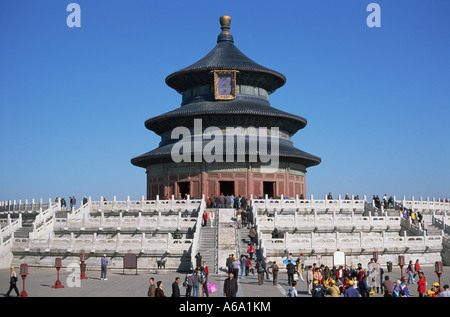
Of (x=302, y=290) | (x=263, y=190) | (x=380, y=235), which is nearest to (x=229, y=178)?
(x=263, y=190)

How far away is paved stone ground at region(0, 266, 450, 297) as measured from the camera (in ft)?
80.1

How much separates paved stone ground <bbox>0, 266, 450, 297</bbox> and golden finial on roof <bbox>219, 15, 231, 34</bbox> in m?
39.8

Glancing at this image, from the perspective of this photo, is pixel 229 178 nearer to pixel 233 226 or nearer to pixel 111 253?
pixel 233 226

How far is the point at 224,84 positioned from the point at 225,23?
12.9m

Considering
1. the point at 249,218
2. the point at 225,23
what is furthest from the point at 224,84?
the point at 249,218

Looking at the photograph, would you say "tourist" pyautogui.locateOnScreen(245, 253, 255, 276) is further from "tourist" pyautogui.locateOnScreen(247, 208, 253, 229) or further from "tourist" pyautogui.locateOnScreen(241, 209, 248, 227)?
"tourist" pyautogui.locateOnScreen(241, 209, 248, 227)

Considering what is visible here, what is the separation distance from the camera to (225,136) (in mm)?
53906

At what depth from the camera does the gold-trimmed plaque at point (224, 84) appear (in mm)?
56375

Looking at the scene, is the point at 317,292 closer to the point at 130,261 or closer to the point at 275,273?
the point at 275,273

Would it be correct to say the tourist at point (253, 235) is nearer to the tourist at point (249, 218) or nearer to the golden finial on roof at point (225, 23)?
the tourist at point (249, 218)

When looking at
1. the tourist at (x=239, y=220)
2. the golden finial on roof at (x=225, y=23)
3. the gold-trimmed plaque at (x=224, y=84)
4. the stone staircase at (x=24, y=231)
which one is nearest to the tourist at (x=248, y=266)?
the tourist at (x=239, y=220)

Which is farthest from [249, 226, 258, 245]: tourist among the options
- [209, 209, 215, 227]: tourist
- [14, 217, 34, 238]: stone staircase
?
[14, 217, 34, 238]: stone staircase

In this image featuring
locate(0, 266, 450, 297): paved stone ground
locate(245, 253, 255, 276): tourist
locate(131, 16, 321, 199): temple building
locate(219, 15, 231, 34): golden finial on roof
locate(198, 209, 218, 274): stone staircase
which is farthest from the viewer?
locate(219, 15, 231, 34): golden finial on roof

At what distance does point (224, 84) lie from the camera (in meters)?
56.8
